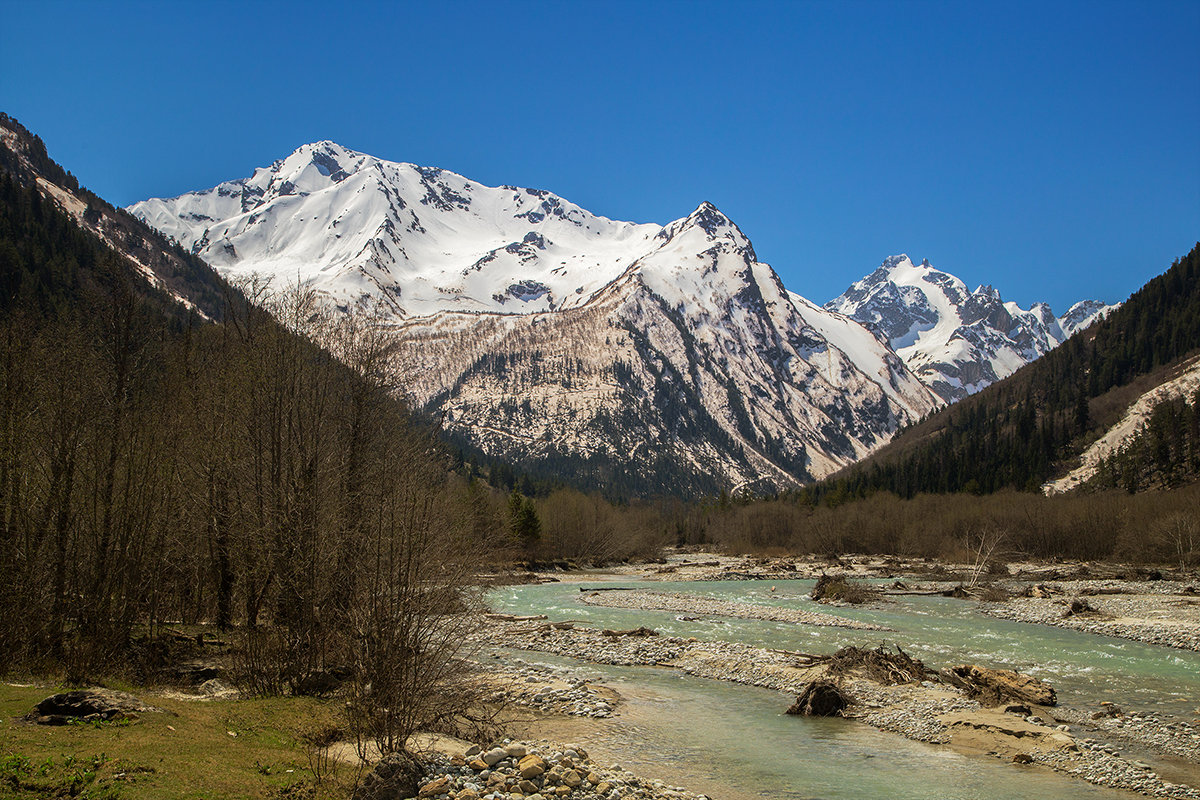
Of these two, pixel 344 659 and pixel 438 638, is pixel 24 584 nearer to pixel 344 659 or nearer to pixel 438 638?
pixel 344 659

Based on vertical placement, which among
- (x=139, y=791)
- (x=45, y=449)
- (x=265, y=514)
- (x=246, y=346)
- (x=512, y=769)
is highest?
(x=246, y=346)

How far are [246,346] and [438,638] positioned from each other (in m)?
12.2

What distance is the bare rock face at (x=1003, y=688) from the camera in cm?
2228

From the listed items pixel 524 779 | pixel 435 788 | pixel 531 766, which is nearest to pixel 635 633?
pixel 531 766

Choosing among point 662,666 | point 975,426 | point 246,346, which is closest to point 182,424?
point 246,346

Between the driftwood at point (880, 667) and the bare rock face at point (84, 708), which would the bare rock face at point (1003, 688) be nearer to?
the driftwood at point (880, 667)

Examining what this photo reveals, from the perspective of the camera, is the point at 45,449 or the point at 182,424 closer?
the point at 45,449

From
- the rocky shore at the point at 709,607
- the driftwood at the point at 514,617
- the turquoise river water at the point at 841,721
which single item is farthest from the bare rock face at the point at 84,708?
the rocky shore at the point at 709,607

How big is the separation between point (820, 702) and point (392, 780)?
14.1m

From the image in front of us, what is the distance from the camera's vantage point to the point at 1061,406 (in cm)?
15625

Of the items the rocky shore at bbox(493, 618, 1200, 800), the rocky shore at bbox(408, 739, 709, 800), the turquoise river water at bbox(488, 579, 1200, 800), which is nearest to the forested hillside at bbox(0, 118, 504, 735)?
the rocky shore at bbox(408, 739, 709, 800)

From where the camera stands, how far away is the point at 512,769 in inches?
531

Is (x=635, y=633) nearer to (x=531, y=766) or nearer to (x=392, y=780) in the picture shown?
(x=531, y=766)

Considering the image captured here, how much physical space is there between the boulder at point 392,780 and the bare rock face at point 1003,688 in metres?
17.5
